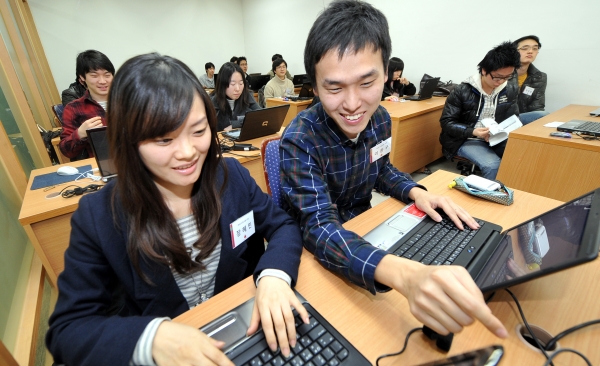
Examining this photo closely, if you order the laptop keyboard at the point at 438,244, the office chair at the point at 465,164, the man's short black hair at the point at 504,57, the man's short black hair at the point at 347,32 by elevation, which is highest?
the man's short black hair at the point at 347,32

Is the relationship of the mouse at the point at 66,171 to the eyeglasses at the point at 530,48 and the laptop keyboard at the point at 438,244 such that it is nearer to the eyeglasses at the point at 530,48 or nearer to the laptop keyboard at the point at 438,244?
the laptop keyboard at the point at 438,244

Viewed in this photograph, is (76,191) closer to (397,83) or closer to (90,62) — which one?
(90,62)

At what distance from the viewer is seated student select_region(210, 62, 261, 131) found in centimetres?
273

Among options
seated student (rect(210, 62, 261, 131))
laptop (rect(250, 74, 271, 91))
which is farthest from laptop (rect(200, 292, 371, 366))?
laptop (rect(250, 74, 271, 91))

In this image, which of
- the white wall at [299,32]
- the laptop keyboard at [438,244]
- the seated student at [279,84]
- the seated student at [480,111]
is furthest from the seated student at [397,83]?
the laptop keyboard at [438,244]

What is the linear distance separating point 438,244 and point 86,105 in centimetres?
260

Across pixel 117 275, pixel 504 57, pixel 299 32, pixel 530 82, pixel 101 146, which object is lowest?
pixel 117 275

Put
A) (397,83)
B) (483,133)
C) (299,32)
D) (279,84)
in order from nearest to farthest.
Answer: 1. (483,133)
2. (397,83)
3. (279,84)
4. (299,32)

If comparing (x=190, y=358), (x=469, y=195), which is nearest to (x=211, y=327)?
(x=190, y=358)

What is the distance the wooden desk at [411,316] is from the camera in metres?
0.49

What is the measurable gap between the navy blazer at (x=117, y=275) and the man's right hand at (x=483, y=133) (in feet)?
6.97

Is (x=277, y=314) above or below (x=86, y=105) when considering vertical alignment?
below

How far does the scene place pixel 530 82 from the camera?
304 cm

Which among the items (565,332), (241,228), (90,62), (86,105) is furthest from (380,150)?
(86,105)
